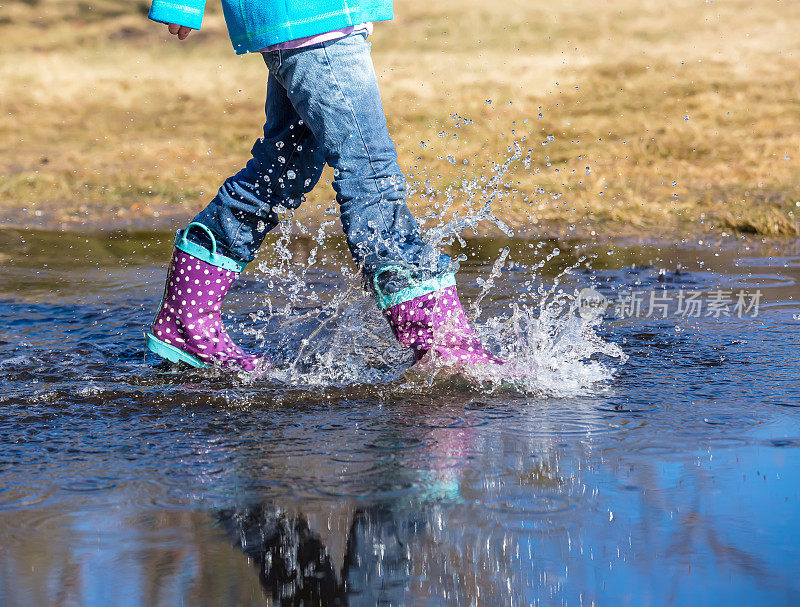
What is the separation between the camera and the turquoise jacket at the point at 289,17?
278 cm

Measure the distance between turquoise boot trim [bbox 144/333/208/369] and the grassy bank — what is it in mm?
1044

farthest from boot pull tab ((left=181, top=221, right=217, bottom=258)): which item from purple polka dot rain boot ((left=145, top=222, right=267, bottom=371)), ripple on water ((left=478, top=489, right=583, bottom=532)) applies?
ripple on water ((left=478, top=489, right=583, bottom=532))

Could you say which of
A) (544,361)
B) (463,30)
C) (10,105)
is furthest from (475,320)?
(463,30)

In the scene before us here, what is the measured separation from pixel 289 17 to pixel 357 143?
354 millimetres

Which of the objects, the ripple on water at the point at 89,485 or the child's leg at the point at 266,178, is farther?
the child's leg at the point at 266,178

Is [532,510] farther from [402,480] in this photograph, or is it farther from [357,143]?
[357,143]

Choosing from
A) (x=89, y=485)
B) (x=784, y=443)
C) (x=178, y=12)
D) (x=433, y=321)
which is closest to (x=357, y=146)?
(x=433, y=321)

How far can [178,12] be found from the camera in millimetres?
3020

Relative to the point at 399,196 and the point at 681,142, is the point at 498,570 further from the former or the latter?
the point at 681,142

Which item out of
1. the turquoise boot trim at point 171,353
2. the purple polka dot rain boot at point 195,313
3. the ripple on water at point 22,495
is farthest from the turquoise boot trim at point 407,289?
the ripple on water at point 22,495

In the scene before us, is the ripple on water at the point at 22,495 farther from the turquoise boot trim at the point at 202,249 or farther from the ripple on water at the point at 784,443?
the ripple on water at the point at 784,443

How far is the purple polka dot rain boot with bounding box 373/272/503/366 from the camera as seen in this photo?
289cm

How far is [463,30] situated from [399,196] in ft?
42.9

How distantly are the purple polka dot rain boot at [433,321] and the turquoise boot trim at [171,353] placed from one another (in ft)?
1.92
